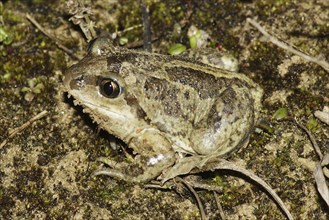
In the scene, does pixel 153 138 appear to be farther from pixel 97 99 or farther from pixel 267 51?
pixel 267 51

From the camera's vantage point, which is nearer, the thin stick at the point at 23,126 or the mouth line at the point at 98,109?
the mouth line at the point at 98,109

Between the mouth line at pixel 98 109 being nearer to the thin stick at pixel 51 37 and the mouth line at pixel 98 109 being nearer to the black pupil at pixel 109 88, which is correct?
the black pupil at pixel 109 88

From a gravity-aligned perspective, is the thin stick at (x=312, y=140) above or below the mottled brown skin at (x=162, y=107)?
below

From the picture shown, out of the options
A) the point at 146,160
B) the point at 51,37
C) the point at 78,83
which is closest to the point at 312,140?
the point at 146,160

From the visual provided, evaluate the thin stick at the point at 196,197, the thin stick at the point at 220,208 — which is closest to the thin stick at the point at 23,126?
the thin stick at the point at 196,197

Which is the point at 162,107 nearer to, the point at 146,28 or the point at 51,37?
the point at 146,28

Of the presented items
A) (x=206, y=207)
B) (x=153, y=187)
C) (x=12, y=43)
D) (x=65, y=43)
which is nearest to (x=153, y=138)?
(x=153, y=187)

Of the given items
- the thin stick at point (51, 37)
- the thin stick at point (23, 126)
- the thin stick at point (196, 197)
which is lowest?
the thin stick at point (196, 197)
